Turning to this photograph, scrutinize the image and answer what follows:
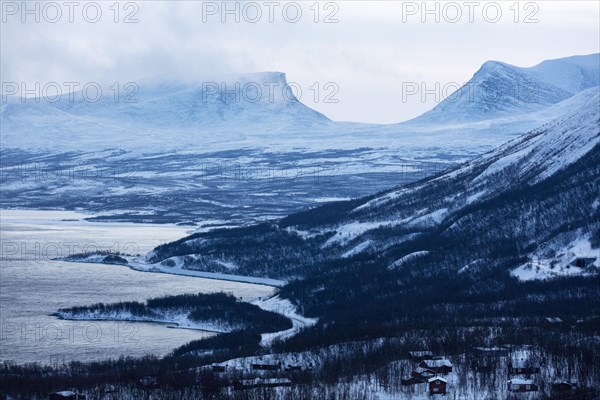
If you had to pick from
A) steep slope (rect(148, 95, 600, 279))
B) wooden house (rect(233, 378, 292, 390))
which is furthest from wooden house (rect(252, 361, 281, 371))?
steep slope (rect(148, 95, 600, 279))

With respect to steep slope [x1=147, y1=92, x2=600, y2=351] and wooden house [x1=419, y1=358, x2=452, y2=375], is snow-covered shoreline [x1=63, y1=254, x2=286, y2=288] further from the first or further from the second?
wooden house [x1=419, y1=358, x2=452, y2=375]

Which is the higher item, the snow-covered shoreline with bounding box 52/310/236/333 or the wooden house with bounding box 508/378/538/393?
the wooden house with bounding box 508/378/538/393

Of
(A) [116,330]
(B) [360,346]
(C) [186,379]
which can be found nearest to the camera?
(C) [186,379]

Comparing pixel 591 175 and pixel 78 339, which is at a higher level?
pixel 591 175

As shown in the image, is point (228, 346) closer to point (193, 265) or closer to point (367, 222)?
point (193, 265)

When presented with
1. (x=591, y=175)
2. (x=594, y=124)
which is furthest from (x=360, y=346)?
(x=594, y=124)

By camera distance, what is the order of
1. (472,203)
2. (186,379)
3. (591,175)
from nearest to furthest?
(186,379), (591,175), (472,203)

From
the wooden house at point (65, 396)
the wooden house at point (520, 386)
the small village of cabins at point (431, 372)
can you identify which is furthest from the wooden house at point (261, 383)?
the wooden house at point (520, 386)

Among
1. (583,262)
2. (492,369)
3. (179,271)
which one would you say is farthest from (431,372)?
(179,271)
